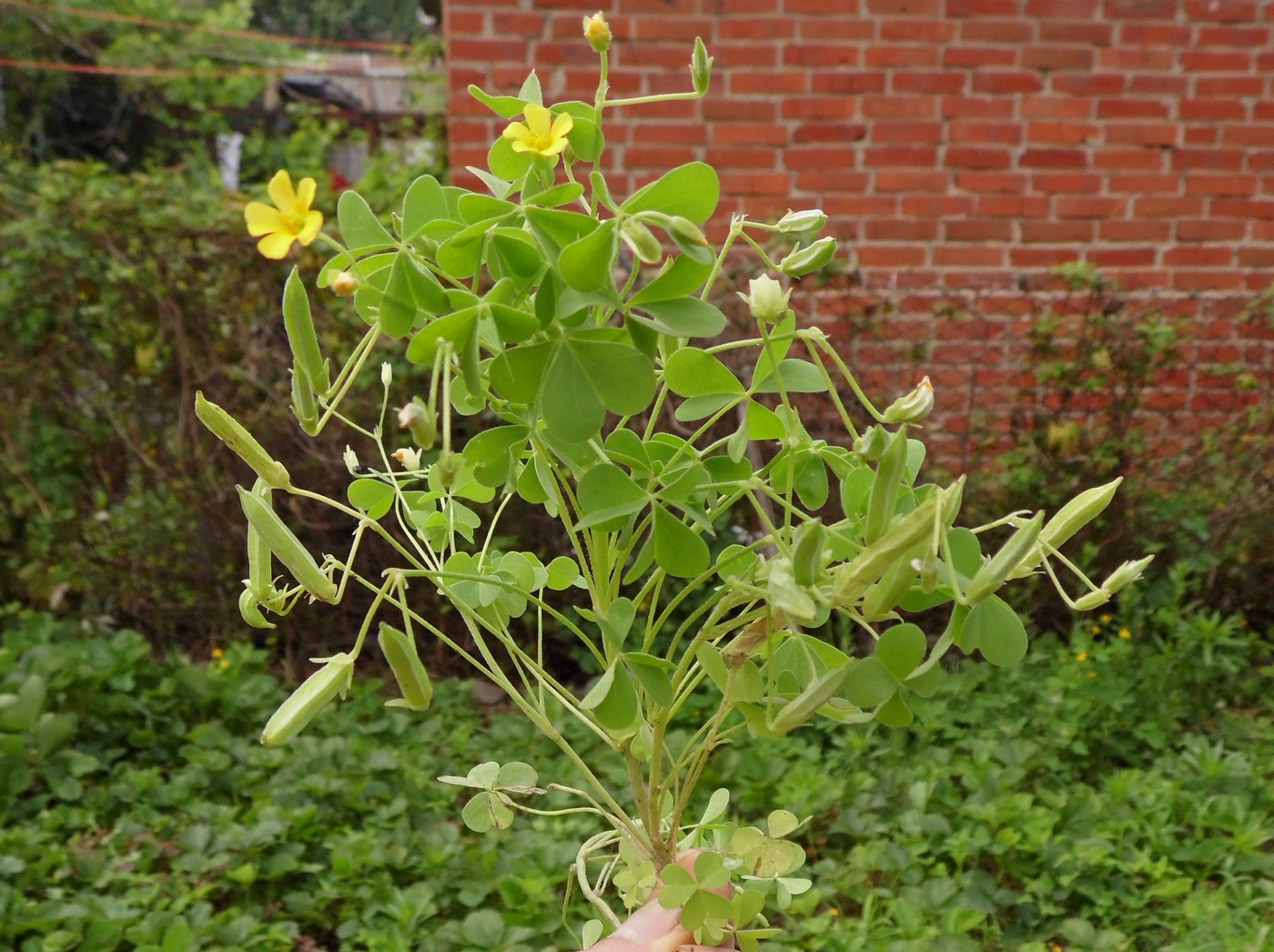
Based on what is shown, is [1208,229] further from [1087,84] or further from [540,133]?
[540,133]

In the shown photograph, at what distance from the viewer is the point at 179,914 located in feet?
5.65

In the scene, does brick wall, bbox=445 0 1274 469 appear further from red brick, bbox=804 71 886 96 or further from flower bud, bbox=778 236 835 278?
flower bud, bbox=778 236 835 278

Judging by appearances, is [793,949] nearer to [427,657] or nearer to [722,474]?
[722,474]

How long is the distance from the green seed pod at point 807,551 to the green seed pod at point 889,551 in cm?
2

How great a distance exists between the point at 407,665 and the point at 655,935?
0.31 m

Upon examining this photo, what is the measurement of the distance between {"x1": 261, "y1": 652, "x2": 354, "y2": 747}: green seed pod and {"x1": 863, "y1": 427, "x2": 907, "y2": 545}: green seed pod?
1.01 ft

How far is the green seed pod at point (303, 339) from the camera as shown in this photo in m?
0.57

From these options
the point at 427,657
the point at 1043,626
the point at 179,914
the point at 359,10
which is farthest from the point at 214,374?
the point at 359,10

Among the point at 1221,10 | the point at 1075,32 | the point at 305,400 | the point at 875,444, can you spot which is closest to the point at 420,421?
the point at 305,400

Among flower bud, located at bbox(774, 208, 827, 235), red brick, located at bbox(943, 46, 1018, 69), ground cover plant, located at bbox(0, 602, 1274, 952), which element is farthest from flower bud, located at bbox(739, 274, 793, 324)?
red brick, located at bbox(943, 46, 1018, 69)

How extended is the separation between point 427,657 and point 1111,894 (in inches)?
70.4

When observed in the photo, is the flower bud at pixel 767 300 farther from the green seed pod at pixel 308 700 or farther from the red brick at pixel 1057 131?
the red brick at pixel 1057 131

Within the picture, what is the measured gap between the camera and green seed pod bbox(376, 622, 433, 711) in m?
0.55

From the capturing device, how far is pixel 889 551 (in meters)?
0.55
